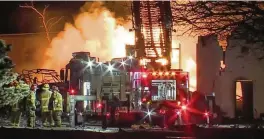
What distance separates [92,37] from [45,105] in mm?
16687

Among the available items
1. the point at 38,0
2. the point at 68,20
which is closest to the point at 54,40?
the point at 68,20

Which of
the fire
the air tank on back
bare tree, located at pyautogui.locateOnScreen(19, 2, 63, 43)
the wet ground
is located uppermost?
bare tree, located at pyautogui.locateOnScreen(19, 2, 63, 43)

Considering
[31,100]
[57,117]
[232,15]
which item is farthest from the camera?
[57,117]

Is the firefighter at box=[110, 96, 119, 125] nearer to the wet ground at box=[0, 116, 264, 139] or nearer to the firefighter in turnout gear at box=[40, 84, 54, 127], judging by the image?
the firefighter in turnout gear at box=[40, 84, 54, 127]

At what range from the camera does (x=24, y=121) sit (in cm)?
1917

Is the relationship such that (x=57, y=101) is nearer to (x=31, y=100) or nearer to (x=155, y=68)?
(x=31, y=100)

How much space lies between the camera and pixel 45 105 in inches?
658

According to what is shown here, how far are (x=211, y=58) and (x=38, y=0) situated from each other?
857 inches

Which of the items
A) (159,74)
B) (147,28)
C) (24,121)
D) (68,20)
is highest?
(68,20)

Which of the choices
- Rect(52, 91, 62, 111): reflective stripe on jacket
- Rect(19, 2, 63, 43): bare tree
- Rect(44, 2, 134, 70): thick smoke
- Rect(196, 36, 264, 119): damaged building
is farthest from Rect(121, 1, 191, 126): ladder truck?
Rect(19, 2, 63, 43): bare tree

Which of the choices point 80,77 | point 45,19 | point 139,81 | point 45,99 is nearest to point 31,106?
point 45,99

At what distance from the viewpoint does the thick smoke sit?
31172 mm

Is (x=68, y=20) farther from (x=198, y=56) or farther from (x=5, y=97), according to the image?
(x=5, y=97)

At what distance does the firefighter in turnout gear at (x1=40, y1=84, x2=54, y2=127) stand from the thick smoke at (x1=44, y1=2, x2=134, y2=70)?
13481 mm
